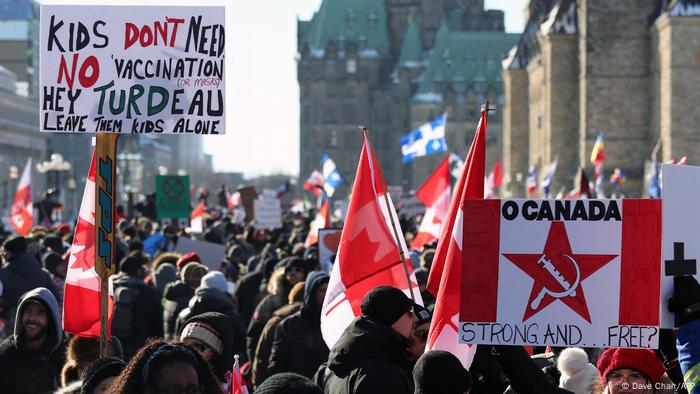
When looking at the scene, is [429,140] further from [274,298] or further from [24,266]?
[274,298]

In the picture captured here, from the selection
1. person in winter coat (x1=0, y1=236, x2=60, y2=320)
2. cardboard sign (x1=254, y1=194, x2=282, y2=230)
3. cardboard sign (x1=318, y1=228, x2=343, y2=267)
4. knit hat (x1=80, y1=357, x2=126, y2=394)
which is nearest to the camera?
knit hat (x1=80, y1=357, x2=126, y2=394)

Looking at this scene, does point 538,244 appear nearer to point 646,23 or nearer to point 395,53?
Answer: point 646,23

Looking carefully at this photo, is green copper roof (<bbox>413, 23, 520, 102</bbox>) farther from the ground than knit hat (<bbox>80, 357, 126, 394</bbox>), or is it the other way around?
green copper roof (<bbox>413, 23, 520, 102</bbox>)

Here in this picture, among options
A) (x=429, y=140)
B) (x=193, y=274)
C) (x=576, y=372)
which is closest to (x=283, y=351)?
(x=193, y=274)

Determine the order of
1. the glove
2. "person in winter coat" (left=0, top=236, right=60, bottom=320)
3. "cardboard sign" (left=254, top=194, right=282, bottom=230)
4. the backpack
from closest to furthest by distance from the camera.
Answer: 1. the glove
2. the backpack
3. "person in winter coat" (left=0, top=236, right=60, bottom=320)
4. "cardboard sign" (left=254, top=194, right=282, bottom=230)

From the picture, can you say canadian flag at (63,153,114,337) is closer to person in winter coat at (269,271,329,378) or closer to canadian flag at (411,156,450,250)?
person in winter coat at (269,271,329,378)

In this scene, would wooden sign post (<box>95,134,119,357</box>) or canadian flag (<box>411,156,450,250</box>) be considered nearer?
wooden sign post (<box>95,134,119,357</box>)

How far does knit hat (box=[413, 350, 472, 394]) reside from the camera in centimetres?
580

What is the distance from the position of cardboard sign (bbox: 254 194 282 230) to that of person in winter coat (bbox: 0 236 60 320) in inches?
540

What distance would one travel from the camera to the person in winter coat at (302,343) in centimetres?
1011

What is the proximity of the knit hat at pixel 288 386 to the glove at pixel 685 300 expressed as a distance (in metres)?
1.44

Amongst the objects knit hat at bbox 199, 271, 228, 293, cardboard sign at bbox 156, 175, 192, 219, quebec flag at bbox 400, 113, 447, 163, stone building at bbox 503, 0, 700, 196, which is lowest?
knit hat at bbox 199, 271, 228, 293

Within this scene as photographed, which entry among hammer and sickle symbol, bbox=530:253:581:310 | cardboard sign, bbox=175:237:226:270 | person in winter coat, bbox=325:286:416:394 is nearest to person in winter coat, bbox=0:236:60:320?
cardboard sign, bbox=175:237:226:270

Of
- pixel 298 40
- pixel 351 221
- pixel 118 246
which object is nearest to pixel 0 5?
pixel 298 40
